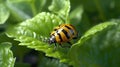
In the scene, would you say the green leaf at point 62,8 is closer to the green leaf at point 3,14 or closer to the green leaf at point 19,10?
the green leaf at point 3,14

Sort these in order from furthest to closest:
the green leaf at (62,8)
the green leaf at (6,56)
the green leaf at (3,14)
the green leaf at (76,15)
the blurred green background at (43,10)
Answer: the green leaf at (76,15), the blurred green background at (43,10), the green leaf at (3,14), the green leaf at (62,8), the green leaf at (6,56)

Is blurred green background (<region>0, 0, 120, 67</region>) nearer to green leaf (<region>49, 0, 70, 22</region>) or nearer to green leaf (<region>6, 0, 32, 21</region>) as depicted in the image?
green leaf (<region>6, 0, 32, 21</region>)

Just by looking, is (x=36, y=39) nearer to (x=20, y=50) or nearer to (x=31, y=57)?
(x=20, y=50)

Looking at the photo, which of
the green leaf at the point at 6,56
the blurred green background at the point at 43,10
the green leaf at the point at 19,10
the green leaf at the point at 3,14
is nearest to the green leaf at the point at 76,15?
the blurred green background at the point at 43,10

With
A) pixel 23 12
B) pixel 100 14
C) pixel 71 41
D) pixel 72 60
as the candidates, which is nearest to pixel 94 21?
pixel 100 14

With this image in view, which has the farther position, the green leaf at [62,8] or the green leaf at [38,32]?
the green leaf at [62,8]

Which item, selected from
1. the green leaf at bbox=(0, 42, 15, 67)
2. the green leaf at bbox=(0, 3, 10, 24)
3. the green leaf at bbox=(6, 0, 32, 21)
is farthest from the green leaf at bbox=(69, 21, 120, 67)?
the green leaf at bbox=(6, 0, 32, 21)

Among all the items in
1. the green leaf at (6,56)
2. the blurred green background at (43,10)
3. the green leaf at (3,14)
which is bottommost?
the green leaf at (6,56)
